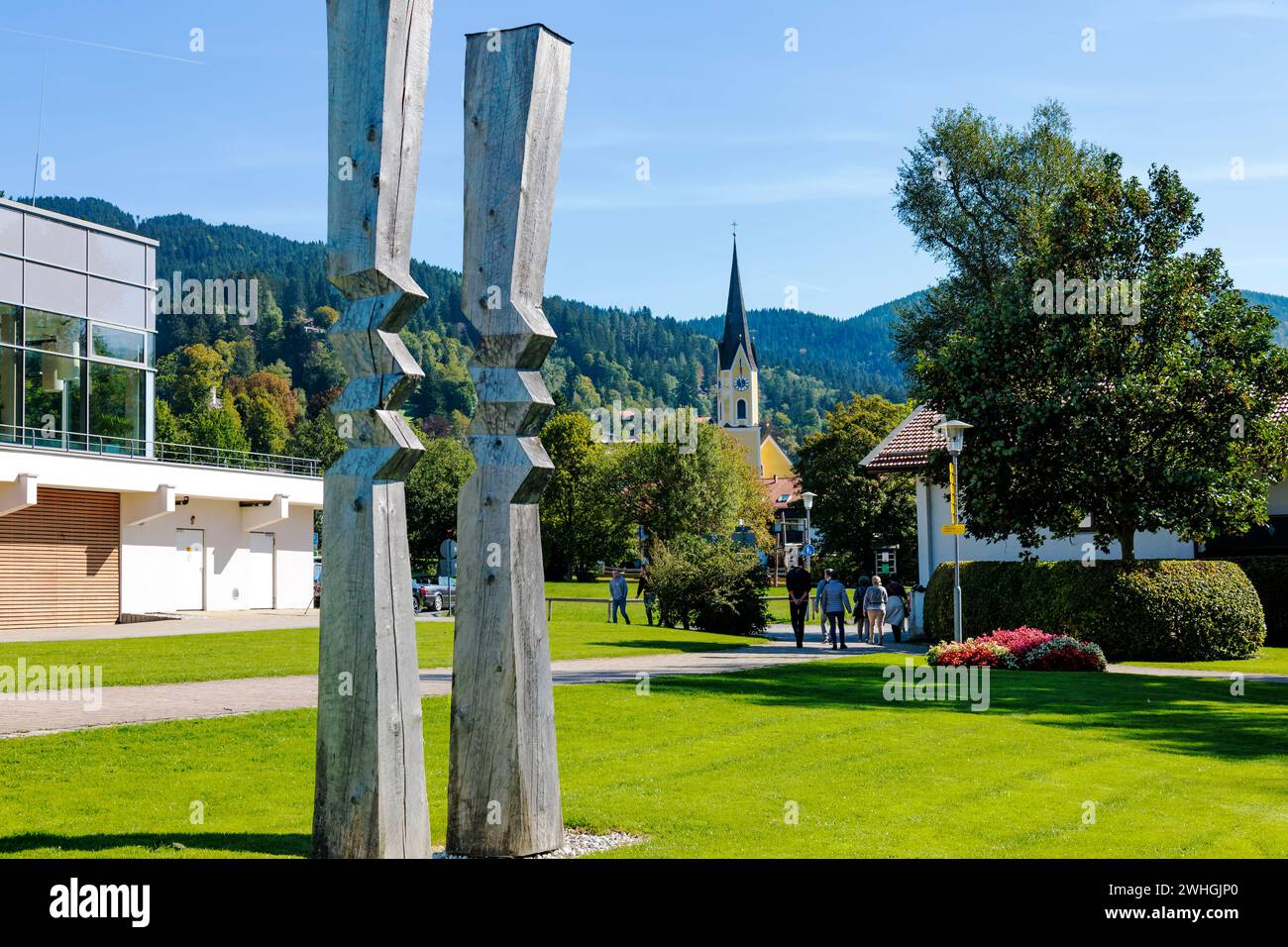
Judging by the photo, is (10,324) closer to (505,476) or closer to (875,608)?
(875,608)

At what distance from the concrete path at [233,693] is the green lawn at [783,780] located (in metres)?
1.26

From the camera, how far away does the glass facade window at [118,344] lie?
129ft

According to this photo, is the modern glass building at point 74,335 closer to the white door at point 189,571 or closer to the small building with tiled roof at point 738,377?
the white door at point 189,571

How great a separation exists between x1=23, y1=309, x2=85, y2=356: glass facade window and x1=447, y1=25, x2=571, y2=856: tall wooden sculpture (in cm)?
3435

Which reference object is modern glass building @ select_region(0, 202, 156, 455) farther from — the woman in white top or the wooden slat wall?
the woman in white top

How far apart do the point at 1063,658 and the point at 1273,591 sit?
1129cm

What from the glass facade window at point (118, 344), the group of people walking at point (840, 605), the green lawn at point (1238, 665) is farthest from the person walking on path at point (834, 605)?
the glass facade window at point (118, 344)

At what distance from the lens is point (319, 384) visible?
142875 mm

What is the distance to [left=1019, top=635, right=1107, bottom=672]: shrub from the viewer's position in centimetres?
2180

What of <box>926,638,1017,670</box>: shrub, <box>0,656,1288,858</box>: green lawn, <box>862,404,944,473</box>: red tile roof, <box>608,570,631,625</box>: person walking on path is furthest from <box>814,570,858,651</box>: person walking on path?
<box>0,656,1288,858</box>: green lawn

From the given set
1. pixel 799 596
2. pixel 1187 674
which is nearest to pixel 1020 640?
pixel 1187 674

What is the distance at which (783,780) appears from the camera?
383 inches
